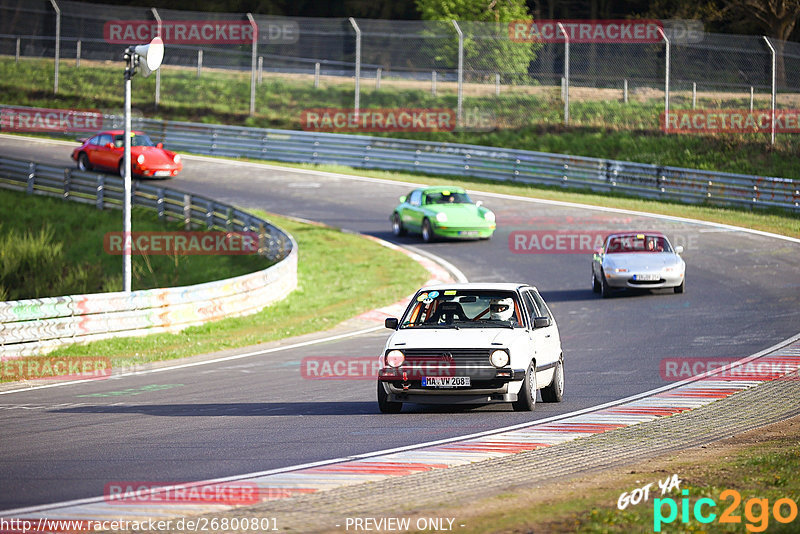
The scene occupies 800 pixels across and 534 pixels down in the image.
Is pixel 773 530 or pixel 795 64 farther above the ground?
pixel 795 64

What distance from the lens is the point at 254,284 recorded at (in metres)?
21.2

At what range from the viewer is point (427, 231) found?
28656 mm

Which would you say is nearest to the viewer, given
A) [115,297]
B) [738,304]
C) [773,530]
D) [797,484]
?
[773,530]

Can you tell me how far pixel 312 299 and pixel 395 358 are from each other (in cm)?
1177

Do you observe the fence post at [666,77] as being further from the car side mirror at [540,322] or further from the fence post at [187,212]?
the car side mirror at [540,322]

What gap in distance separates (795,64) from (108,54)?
95.4ft

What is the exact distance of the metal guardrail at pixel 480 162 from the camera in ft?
106

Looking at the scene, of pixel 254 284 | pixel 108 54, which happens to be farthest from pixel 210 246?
pixel 108 54

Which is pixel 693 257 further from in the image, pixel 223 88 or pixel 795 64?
pixel 223 88

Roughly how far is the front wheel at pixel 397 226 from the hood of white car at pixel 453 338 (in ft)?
58.7
